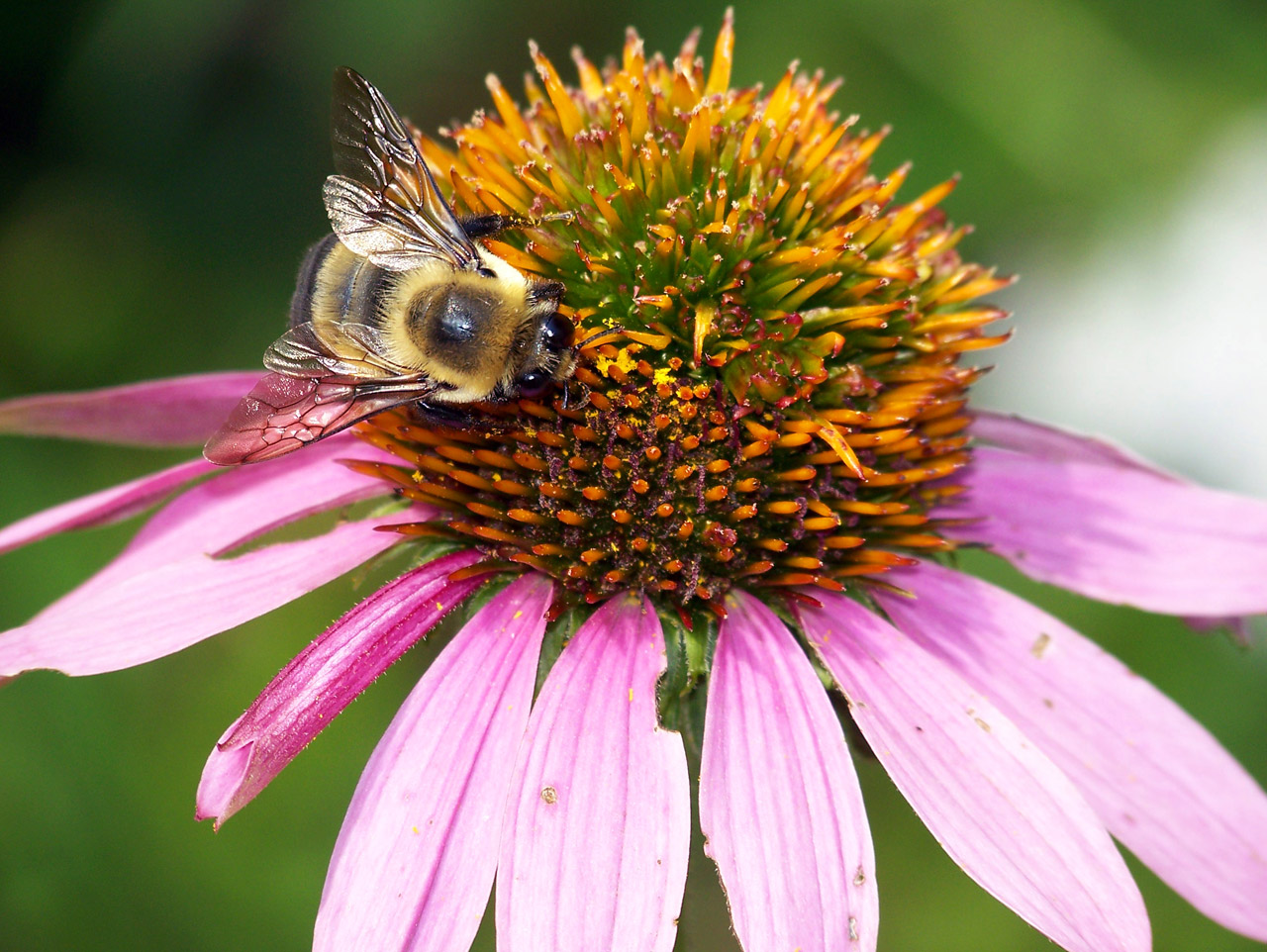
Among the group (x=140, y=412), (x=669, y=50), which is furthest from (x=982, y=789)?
(x=669, y=50)

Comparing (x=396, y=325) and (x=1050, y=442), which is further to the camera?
(x=1050, y=442)

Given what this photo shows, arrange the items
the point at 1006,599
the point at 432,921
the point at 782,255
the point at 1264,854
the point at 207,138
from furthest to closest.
Answer: the point at 207,138, the point at 1006,599, the point at 1264,854, the point at 782,255, the point at 432,921

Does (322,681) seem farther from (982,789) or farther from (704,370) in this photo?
(982,789)

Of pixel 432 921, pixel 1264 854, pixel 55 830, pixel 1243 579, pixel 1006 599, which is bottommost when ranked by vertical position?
pixel 55 830

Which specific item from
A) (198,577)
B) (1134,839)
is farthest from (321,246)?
(1134,839)

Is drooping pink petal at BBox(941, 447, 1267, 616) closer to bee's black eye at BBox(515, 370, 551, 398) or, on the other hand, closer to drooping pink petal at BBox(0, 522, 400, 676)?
bee's black eye at BBox(515, 370, 551, 398)

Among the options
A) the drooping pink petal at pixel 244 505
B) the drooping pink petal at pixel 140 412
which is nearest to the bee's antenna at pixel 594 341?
the drooping pink petal at pixel 244 505

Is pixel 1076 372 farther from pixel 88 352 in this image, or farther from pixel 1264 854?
pixel 88 352
